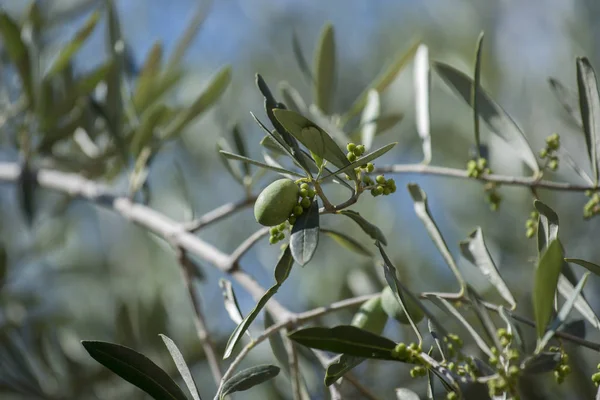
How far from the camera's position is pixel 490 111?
0.76 metres

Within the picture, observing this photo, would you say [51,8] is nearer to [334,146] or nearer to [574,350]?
Answer: [334,146]

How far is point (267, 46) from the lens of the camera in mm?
2357

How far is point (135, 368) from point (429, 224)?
314mm

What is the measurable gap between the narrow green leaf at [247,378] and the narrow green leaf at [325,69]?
1.59 feet

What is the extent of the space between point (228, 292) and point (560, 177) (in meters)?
0.95

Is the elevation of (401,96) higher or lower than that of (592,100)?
higher

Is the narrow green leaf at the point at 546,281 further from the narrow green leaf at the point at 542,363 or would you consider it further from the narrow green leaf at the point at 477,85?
the narrow green leaf at the point at 477,85

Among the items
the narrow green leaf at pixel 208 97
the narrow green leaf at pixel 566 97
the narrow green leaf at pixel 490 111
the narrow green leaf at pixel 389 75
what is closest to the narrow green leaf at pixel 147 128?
the narrow green leaf at pixel 208 97

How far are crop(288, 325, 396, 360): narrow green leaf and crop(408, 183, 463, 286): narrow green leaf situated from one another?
0.13 metres

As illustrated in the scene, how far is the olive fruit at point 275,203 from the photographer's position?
0.55m

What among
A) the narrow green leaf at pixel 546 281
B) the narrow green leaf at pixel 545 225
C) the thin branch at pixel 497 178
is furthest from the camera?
the thin branch at pixel 497 178

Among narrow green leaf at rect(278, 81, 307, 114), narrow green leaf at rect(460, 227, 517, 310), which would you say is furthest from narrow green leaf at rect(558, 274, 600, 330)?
narrow green leaf at rect(278, 81, 307, 114)

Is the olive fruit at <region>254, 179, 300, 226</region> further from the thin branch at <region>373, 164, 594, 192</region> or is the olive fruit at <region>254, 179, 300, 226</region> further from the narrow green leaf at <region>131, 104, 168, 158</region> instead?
the narrow green leaf at <region>131, 104, 168, 158</region>

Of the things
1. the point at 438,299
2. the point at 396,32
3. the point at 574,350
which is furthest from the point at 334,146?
the point at 396,32
